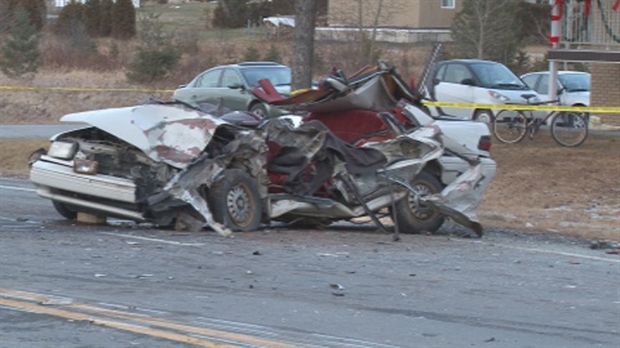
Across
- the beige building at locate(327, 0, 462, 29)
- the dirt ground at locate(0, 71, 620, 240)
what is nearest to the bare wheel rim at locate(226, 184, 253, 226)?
the dirt ground at locate(0, 71, 620, 240)

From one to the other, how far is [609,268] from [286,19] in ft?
166

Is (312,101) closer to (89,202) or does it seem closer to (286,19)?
(89,202)

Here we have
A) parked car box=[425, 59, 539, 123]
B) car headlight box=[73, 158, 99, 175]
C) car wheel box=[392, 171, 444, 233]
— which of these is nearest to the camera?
car headlight box=[73, 158, 99, 175]

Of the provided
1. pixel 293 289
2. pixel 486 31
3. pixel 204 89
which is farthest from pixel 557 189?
pixel 486 31

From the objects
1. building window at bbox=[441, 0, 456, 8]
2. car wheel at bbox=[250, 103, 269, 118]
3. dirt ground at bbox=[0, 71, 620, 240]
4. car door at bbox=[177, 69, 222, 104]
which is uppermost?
building window at bbox=[441, 0, 456, 8]

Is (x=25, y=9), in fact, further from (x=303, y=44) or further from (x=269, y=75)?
(x=303, y=44)

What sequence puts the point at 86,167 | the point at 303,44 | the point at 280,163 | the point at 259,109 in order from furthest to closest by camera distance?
the point at 259,109 < the point at 303,44 < the point at 280,163 < the point at 86,167

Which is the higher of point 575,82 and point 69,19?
point 69,19

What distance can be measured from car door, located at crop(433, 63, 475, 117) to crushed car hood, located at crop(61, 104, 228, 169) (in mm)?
13137

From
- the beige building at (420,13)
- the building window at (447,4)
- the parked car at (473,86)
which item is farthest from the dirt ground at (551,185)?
the building window at (447,4)

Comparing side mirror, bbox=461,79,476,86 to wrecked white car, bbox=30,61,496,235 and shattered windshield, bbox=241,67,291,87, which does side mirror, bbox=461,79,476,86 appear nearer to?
shattered windshield, bbox=241,67,291,87

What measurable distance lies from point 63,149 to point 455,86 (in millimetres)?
14436

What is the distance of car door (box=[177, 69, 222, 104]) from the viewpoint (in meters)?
27.0

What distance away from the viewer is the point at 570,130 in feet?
71.3
